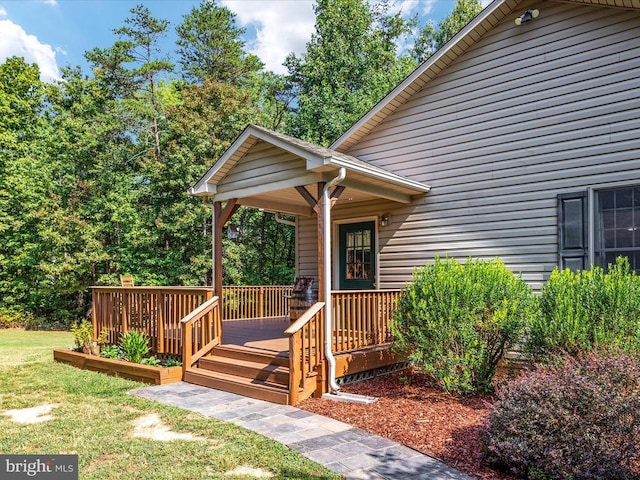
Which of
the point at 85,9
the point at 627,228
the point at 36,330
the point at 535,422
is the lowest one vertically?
the point at 36,330

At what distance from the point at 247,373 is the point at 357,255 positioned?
11.5ft

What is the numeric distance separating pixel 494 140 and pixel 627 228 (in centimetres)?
223

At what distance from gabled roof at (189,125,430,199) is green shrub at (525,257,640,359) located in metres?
2.89

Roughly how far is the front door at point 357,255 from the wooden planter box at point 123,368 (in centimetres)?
364

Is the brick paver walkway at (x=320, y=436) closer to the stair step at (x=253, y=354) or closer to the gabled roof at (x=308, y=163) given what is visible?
the stair step at (x=253, y=354)

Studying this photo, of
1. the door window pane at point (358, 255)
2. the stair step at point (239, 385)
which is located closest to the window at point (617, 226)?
the door window pane at point (358, 255)

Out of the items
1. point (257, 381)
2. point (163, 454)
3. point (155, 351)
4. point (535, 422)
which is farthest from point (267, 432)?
point (155, 351)

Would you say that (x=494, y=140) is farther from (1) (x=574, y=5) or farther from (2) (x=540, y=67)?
(1) (x=574, y=5)

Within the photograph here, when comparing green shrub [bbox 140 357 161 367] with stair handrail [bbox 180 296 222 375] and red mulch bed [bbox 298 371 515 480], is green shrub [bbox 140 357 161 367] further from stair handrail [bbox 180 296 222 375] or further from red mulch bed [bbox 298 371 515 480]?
red mulch bed [bbox 298 371 515 480]

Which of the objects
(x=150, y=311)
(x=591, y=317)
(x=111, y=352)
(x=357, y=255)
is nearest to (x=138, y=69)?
(x=150, y=311)

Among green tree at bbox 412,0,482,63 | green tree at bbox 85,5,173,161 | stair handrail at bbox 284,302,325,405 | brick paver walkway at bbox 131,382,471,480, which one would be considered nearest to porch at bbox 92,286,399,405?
stair handrail at bbox 284,302,325,405

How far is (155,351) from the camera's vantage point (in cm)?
802

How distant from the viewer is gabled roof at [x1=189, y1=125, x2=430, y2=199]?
601 centimetres

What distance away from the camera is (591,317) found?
191 inches
